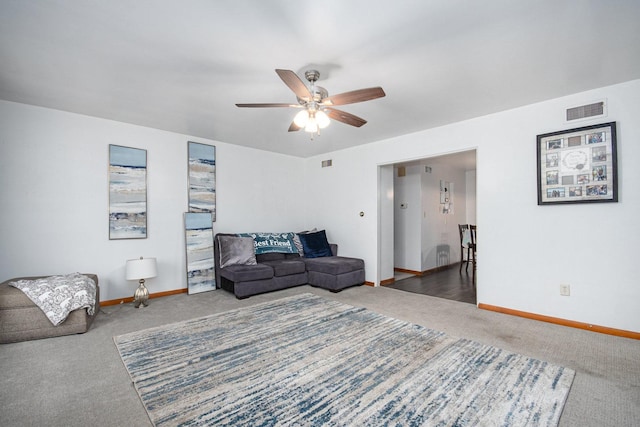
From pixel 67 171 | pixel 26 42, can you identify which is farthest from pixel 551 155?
pixel 67 171

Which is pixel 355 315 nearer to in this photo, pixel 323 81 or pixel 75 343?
pixel 323 81

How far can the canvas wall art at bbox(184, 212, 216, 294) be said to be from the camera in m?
4.68

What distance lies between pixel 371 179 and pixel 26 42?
4385mm

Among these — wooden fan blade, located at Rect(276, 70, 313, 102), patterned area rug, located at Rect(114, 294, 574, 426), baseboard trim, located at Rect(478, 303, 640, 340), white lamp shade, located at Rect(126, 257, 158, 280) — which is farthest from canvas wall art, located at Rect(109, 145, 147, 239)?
baseboard trim, located at Rect(478, 303, 640, 340)

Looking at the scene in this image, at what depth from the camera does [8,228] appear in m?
3.45

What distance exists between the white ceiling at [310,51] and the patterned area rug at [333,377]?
2463mm

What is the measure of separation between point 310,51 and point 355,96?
0.50m

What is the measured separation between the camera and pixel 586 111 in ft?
10.3

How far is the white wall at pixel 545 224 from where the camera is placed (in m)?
2.93

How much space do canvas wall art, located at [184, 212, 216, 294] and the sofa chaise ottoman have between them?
1.74m

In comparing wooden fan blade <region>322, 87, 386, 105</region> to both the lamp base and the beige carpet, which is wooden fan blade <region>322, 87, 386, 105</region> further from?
the lamp base

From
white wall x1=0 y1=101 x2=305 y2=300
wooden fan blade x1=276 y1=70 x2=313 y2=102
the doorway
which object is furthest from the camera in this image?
the doorway

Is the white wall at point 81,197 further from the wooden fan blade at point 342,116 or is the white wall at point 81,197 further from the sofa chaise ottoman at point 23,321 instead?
the wooden fan blade at point 342,116

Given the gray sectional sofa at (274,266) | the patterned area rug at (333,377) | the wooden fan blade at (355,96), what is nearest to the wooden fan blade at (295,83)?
the wooden fan blade at (355,96)
